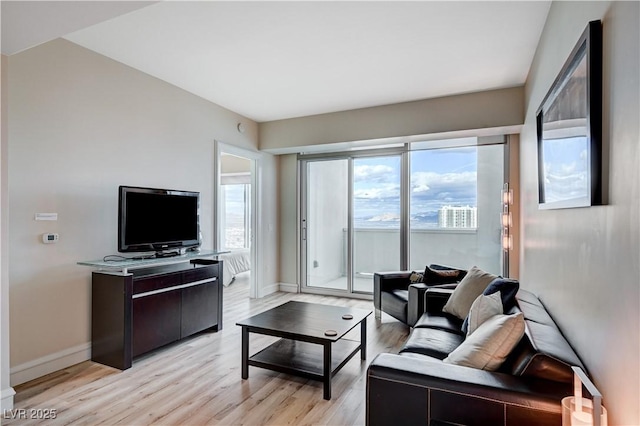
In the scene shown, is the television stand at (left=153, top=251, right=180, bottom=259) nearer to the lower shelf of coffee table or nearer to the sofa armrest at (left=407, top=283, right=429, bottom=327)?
the lower shelf of coffee table

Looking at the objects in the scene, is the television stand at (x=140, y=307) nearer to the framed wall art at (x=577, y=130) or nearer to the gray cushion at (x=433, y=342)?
the gray cushion at (x=433, y=342)

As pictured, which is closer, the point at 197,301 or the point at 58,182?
the point at 58,182

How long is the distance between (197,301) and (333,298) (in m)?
2.45

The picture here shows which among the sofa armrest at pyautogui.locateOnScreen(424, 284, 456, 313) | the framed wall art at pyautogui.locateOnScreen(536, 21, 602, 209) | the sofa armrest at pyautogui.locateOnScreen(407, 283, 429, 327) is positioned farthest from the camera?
the sofa armrest at pyautogui.locateOnScreen(407, 283, 429, 327)

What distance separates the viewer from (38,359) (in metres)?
2.81

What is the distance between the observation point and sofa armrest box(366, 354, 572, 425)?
1397 mm

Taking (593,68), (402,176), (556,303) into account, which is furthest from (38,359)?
(402,176)

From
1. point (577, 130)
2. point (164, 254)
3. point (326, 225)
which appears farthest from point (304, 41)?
point (326, 225)

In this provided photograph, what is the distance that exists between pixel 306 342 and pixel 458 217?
10.2 ft

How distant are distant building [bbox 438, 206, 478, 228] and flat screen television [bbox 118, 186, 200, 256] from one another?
332 cm

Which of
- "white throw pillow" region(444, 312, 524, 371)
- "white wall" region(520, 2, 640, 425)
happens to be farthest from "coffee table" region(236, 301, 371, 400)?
"white wall" region(520, 2, 640, 425)

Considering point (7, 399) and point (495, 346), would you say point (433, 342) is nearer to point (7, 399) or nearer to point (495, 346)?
point (495, 346)

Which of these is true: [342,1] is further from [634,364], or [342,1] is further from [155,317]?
[155,317]

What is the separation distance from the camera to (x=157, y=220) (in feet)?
11.6
